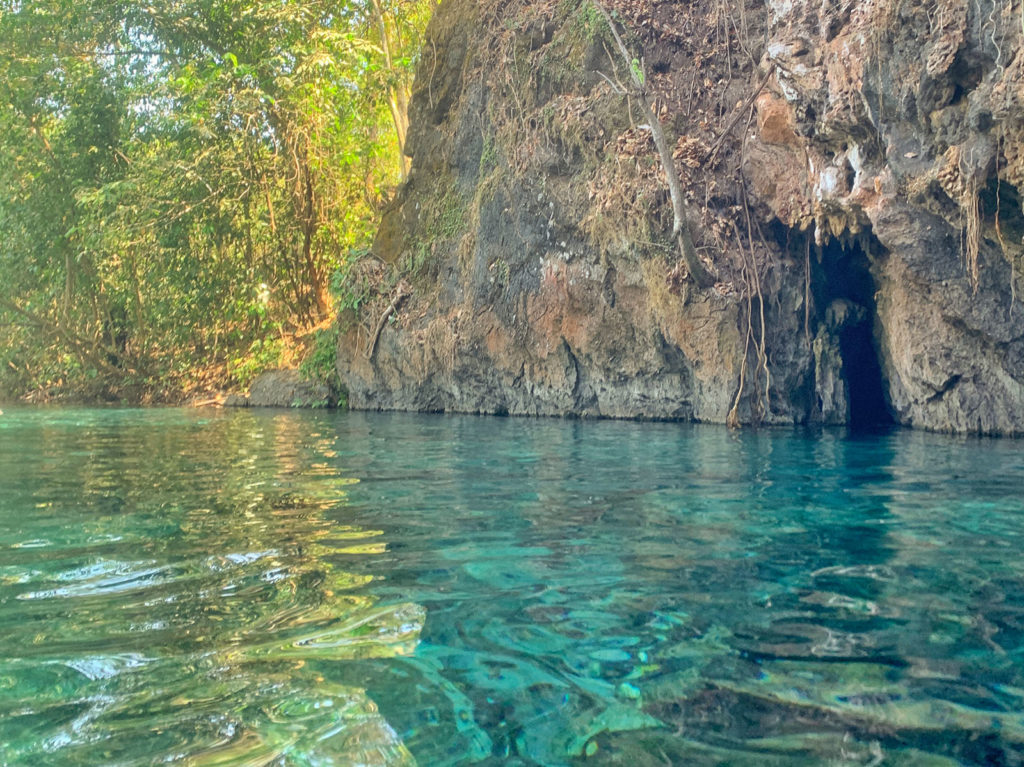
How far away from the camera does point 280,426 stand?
12109mm

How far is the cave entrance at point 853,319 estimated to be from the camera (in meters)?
12.0

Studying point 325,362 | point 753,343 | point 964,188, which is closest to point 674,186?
point 753,343

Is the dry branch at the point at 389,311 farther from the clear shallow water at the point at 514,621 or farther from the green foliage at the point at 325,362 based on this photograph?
the clear shallow water at the point at 514,621

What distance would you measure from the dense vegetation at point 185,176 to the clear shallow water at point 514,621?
40.6 feet

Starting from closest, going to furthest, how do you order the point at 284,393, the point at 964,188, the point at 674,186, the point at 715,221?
the point at 964,188 → the point at 674,186 → the point at 715,221 → the point at 284,393

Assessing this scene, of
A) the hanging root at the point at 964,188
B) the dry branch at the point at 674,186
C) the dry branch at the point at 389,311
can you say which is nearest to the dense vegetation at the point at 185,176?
the dry branch at the point at 389,311

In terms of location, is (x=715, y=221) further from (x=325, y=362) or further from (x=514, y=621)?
(x=514, y=621)

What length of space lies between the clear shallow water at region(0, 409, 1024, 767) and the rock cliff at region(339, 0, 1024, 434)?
382cm

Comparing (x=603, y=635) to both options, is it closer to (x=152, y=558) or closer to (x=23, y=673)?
(x=23, y=673)

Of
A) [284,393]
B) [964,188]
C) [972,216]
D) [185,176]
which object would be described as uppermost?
[185,176]

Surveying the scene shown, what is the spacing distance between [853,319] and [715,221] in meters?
2.43

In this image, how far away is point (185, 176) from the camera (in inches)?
709

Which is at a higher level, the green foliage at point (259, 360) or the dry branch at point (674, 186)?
the dry branch at point (674, 186)

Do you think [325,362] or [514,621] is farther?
[325,362]
